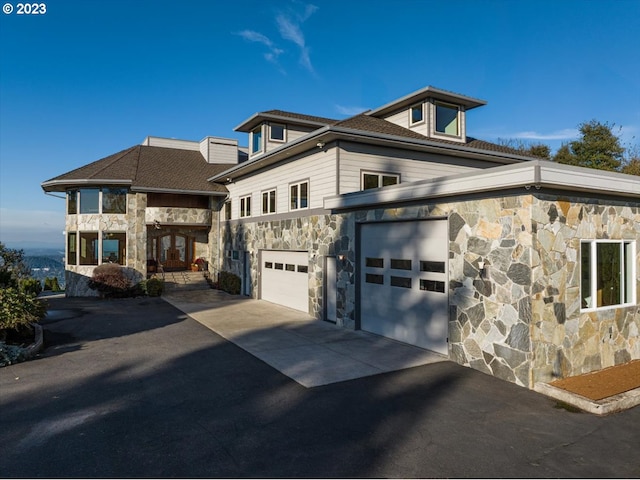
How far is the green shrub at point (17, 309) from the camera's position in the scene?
9915 mm

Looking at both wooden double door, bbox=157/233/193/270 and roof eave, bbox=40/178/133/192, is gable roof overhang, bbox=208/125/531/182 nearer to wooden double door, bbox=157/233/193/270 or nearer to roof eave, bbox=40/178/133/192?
roof eave, bbox=40/178/133/192

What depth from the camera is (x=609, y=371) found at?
8.62m

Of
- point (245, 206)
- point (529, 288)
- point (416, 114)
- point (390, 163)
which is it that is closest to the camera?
point (529, 288)

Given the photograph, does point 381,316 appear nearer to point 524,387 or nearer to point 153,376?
point 524,387

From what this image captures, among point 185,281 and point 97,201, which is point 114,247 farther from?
point 185,281

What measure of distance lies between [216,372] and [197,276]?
1657cm

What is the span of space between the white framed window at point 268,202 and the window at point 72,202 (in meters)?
10.8

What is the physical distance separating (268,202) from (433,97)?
8.21m

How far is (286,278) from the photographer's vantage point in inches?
674

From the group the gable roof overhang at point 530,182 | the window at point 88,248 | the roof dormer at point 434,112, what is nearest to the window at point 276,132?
the roof dormer at point 434,112

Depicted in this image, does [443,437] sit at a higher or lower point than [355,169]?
lower

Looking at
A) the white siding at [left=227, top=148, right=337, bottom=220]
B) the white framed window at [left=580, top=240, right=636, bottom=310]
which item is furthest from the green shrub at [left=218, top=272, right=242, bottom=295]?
the white framed window at [left=580, top=240, right=636, bottom=310]

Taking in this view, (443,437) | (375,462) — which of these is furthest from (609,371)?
(375,462)

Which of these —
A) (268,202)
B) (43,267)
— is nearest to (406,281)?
(268,202)
